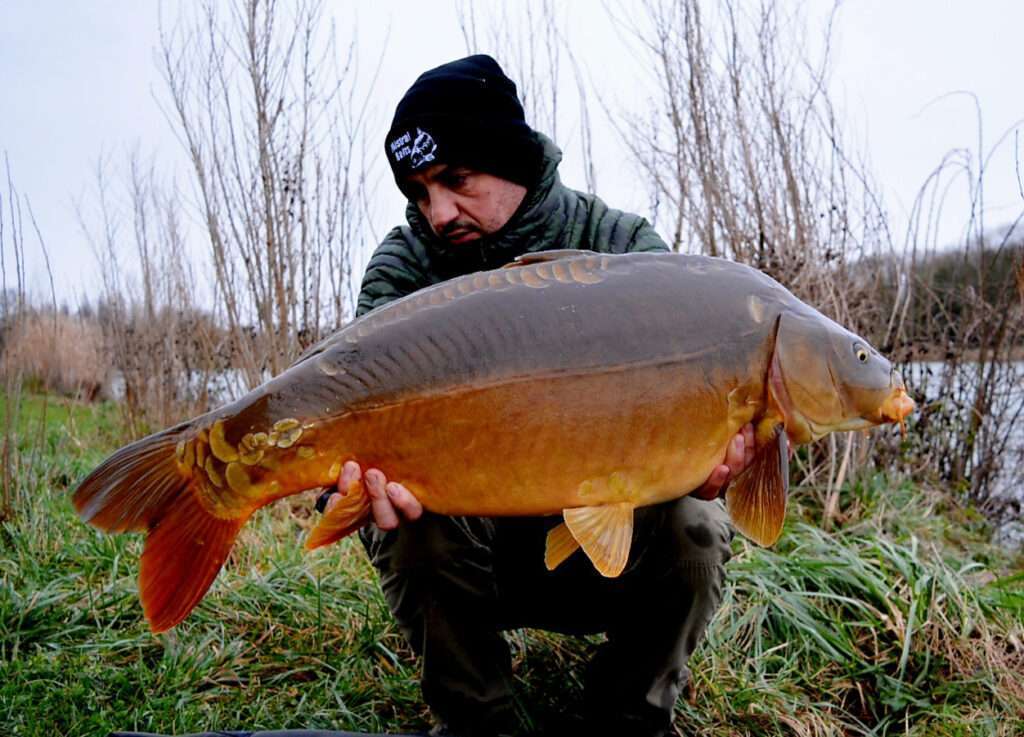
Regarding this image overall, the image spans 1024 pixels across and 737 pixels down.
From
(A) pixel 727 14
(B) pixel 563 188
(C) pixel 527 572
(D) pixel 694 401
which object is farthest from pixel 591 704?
(A) pixel 727 14

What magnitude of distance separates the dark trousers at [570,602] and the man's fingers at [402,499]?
0.95 ft

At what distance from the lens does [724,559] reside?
2.03 m

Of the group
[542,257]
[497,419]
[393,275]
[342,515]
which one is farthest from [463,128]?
[342,515]

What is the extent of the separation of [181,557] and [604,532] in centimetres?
76

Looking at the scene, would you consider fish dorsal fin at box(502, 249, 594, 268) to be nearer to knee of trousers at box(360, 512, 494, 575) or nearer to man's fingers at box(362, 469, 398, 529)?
man's fingers at box(362, 469, 398, 529)

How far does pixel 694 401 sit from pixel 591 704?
2.92 feet

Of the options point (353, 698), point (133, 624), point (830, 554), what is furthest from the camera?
point (830, 554)

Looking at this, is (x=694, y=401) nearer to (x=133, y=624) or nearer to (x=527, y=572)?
(x=527, y=572)

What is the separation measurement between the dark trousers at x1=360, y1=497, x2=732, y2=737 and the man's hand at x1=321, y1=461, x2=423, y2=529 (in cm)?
30

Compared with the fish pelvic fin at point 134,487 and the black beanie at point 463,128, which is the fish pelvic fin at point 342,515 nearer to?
the fish pelvic fin at point 134,487

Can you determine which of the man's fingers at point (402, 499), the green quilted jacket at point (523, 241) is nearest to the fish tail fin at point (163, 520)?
the man's fingers at point (402, 499)

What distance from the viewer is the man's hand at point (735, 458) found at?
5.46ft

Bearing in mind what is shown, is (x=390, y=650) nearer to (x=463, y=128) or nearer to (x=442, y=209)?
(x=442, y=209)

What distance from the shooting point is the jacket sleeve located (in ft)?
8.00
